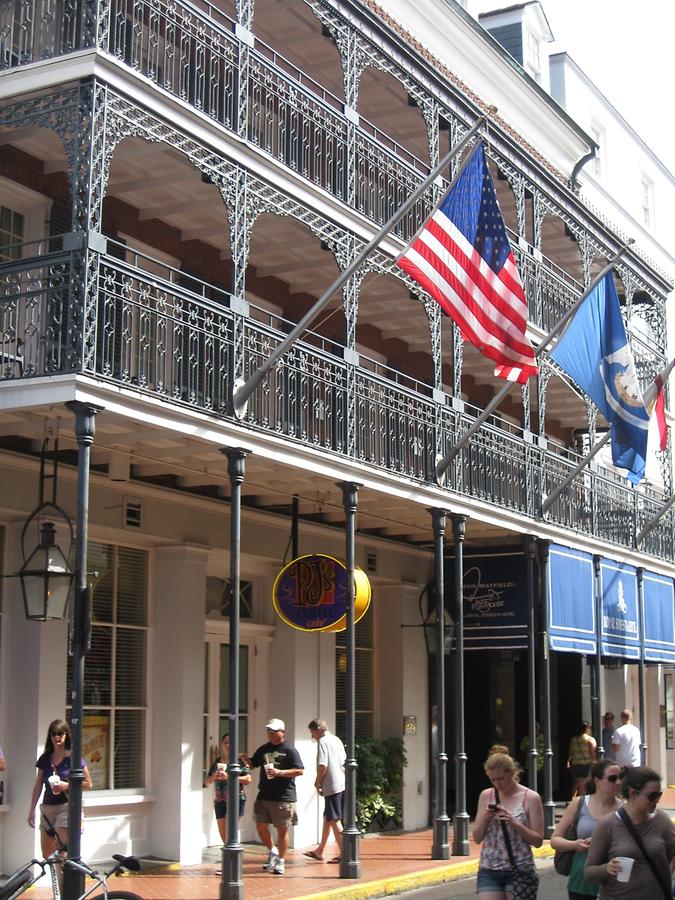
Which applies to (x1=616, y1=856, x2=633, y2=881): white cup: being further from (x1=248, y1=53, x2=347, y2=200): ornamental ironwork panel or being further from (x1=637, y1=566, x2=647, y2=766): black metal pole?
(x1=637, y1=566, x2=647, y2=766): black metal pole

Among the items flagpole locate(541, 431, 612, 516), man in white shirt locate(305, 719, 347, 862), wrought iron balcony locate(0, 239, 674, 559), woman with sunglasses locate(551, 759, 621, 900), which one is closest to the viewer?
woman with sunglasses locate(551, 759, 621, 900)

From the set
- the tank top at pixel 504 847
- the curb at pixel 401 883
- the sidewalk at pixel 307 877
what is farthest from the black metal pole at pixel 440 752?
the tank top at pixel 504 847

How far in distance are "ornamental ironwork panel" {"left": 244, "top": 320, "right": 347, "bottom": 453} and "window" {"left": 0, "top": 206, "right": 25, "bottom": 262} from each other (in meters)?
2.54

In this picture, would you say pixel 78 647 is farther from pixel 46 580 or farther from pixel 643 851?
pixel 643 851

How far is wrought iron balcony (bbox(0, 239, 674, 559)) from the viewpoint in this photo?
1183 centimetres

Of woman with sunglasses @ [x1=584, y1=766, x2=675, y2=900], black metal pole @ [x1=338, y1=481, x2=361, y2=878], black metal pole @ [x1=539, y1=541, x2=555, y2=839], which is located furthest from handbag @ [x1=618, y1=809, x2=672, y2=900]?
black metal pole @ [x1=539, y1=541, x2=555, y2=839]

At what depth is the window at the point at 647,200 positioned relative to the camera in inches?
1378

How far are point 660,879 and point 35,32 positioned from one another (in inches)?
400

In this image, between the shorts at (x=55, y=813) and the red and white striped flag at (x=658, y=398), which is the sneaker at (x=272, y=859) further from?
the red and white striped flag at (x=658, y=398)

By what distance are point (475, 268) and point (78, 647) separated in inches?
244

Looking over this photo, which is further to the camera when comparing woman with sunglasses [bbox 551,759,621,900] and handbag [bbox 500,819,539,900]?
handbag [bbox 500,819,539,900]

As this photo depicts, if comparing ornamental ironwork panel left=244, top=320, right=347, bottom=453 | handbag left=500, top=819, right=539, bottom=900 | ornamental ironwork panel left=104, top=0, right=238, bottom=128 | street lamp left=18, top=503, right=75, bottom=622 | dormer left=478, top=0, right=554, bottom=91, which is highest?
dormer left=478, top=0, right=554, bottom=91

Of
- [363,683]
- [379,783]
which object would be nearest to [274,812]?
[379,783]

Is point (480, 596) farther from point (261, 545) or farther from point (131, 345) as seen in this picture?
point (131, 345)
